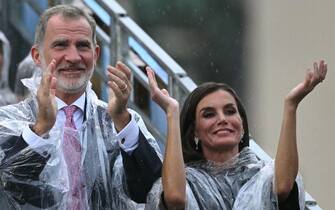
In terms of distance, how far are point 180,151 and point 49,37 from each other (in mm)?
730

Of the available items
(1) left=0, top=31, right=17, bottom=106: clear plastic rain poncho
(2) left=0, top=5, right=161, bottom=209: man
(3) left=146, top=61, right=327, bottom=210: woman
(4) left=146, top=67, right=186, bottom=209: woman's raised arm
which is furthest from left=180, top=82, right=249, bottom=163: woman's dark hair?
(1) left=0, top=31, right=17, bottom=106: clear plastic rain poncho

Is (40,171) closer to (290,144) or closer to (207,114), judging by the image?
(207,114)

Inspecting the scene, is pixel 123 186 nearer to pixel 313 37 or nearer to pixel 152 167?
pixel 152 167

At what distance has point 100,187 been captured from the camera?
7121mm

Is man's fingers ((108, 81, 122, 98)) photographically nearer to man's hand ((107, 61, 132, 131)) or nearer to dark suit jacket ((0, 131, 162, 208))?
man's hand ((107, 61, 132, 131))

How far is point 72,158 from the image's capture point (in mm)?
7098

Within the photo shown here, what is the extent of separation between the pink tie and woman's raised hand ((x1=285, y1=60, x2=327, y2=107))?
0.89m

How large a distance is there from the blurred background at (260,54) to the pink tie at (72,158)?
8.45 m

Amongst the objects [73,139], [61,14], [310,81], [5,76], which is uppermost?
[5,76]

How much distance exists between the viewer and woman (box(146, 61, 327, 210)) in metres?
7.01

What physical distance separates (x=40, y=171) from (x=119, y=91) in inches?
17.8

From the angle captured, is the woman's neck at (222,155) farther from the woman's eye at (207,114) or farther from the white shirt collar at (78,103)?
the white shirt collar at (78,103)

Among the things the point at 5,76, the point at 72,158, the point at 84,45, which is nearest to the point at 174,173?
the point at 72,158

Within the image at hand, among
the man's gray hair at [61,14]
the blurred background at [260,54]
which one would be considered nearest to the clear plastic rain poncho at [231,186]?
the man's gray hair at [61,14]
